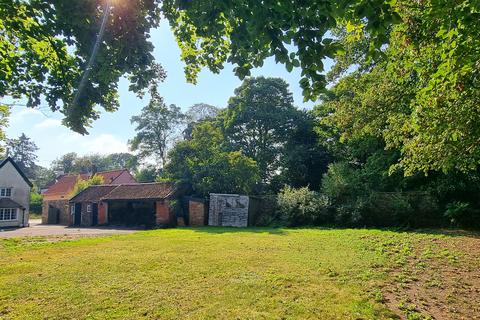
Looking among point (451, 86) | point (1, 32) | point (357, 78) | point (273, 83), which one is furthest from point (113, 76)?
point (273, 83)

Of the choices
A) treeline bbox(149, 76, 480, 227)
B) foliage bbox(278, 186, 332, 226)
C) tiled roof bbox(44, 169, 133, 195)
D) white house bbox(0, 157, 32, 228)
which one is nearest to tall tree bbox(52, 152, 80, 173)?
Answer: tiled roof bbox(44, 169, 133, 195)

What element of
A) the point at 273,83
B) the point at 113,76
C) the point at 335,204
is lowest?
the point at 335,204

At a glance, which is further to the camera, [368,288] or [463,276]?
[463,276]

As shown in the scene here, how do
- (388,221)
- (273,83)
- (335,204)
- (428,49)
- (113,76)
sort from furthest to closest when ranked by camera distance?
(273,83) → (335,204) → (388,221) → (428,49) → (113,76)

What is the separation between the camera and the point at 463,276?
7656 mm

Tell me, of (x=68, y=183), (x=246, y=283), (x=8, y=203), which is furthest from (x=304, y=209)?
(x=68, y=183)

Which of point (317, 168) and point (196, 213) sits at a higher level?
point (317, 168)

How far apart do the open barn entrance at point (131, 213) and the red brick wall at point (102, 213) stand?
0.45m

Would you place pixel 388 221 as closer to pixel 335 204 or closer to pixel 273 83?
pixel 335 204

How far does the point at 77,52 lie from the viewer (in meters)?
5.18

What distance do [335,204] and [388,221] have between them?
345 centimetres

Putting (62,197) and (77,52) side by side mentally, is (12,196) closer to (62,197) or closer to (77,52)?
(62,197)

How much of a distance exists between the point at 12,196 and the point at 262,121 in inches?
1087

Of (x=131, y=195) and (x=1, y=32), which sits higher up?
(x=1, y=32)
